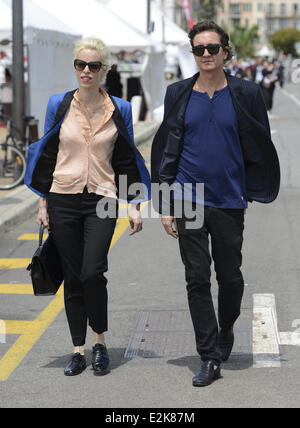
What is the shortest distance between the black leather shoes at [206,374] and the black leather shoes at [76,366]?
0.70m

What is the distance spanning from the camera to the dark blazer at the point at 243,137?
507 centimetres

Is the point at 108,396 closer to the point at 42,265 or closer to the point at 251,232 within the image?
the point at 42,265

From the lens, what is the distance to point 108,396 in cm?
489

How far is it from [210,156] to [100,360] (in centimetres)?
129

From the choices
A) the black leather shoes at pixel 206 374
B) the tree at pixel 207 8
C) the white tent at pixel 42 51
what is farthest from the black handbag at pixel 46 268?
the tree at pixel 207 8

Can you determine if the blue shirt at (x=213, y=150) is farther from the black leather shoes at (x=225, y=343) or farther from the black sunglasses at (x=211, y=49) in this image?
the black leather shoes at (x=225, y=343)

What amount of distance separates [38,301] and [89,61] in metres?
2.70

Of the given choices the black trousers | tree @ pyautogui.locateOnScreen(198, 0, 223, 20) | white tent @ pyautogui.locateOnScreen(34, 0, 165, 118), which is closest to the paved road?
the black trousers

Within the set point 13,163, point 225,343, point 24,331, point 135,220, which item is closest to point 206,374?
point 225,343

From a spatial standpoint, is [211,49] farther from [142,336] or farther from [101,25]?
[101,25]

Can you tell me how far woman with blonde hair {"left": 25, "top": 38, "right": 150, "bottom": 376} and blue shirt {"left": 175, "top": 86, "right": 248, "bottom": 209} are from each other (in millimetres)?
392

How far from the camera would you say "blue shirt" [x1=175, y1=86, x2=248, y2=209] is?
5.04m
